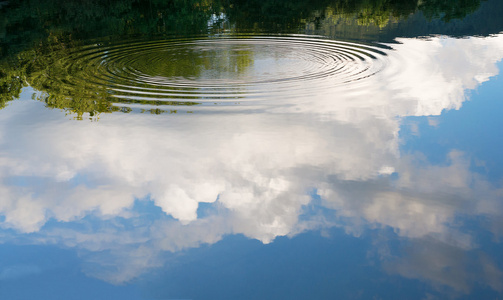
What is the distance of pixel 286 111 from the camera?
34.3 feet

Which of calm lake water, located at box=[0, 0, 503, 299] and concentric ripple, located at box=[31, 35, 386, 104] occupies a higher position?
concentric ripple, located at box=[31, 35, 386, 104]

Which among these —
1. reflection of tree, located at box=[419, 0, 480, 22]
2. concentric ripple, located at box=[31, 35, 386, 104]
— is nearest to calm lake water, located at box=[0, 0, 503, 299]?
concentric ripple, located at box=[31, 35, 386, 104]

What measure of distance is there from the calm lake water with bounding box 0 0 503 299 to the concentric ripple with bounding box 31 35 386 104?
0.34 feet

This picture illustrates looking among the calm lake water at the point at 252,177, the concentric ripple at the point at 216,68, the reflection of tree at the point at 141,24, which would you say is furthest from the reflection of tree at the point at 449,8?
the calm lake water at the point at 252,177

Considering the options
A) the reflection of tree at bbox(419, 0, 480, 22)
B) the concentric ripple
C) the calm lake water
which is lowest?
the calm lake water

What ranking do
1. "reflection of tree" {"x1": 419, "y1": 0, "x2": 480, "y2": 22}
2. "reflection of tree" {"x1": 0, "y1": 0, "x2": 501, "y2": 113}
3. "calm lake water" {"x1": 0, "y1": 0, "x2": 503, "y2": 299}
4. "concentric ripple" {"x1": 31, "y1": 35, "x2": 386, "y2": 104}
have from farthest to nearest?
"reflection of tree" {"x1": 419, "y1": 0, "x2": 480, "y2": 22} → "reflection of tree" {"x1": 0, "y1": 0, "x2": 501, "y2": 113} → "concentric ripple" {"x1": 31, "y1": 35, "x2": 386, "y2": 104} → "calm lake water" {"x1": 0, "y1": 0, "x2": 503, "y2": 299}

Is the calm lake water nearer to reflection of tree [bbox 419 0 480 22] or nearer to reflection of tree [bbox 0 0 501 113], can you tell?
reflection of tree [bbox 0 0 501 113]

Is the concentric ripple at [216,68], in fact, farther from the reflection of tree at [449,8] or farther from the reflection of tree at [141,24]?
the reflection of tree at [449,8]

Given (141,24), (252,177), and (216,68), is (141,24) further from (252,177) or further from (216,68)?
(252,177)

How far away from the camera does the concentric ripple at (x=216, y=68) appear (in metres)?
12.2

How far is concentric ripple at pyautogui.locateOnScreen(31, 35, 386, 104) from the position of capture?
12227mm

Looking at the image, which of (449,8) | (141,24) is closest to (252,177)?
(141,24)

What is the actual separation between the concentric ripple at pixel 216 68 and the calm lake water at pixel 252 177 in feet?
0.34

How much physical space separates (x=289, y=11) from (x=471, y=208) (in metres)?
30.5
